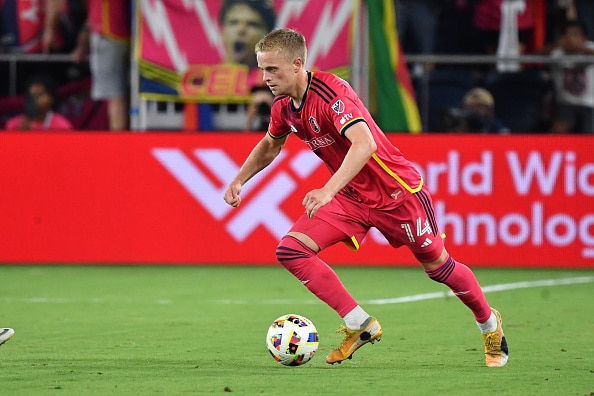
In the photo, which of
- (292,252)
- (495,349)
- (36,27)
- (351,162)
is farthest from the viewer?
(36,27)

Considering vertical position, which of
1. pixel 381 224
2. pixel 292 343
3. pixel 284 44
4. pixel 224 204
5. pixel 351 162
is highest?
pixel 284 44

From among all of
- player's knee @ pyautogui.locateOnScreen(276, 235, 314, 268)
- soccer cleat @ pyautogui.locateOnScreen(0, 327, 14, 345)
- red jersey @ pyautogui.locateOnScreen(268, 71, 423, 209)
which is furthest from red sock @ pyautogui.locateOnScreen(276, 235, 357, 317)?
soccer cleat @ pyautogui.locateOnScreen(0, 327, 14, 345)

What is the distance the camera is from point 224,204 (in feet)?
45.6

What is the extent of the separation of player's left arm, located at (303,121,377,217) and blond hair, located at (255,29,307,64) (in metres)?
0.55

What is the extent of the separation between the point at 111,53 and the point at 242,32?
1709 millimetres

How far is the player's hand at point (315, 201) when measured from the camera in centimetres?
660

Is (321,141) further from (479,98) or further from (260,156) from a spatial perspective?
(479,98)

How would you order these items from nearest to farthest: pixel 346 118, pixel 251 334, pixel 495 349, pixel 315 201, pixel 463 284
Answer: pixel 315 201
pixel 346 118
pixel 495 349
pixel 463 284
pixel 251 334

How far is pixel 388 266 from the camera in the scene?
14125 millimetres

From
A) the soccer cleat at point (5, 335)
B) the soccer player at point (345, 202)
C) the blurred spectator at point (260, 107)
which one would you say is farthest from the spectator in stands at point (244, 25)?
the soccer cleat at point (5, 335)

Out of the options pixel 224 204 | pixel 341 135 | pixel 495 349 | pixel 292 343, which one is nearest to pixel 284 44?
pixel 341 135

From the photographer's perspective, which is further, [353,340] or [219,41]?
[219,41]

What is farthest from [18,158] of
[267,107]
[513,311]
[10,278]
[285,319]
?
[285,319]

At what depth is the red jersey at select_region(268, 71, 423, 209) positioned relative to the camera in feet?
23.6
